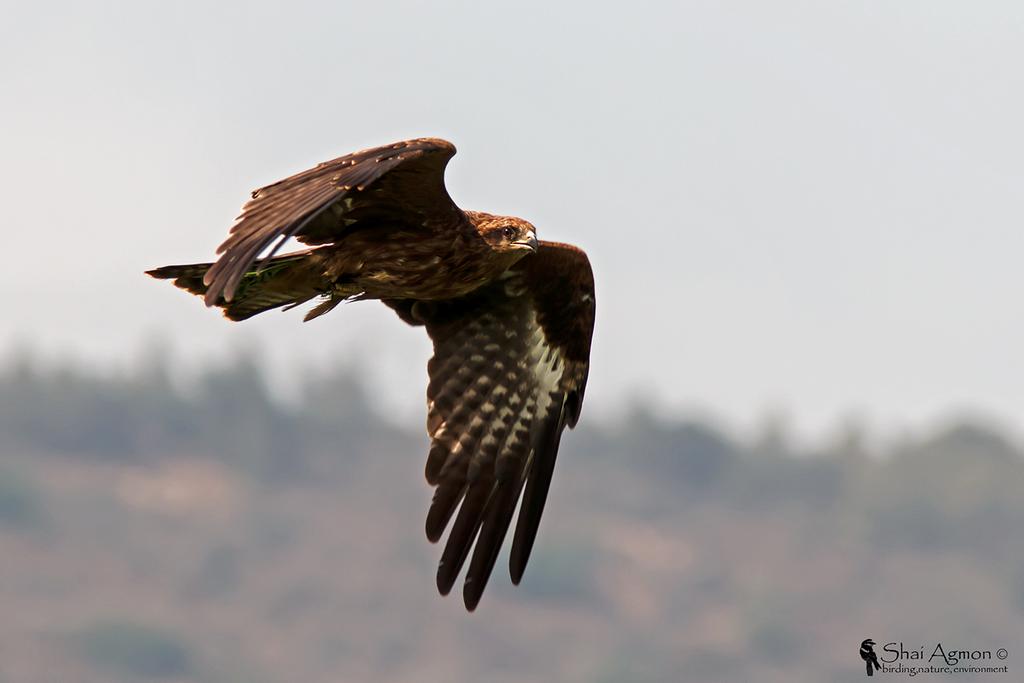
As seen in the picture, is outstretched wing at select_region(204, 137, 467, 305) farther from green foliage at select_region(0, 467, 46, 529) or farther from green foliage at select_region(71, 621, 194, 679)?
green foliage at select_region(0, 467, 46, 529)

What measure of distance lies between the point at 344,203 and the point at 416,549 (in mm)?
109143

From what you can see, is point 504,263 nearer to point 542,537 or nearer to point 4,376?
point 542,537

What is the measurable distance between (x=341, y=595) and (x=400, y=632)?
25.0 ft

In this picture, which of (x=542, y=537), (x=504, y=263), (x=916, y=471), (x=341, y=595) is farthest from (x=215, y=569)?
(x=504, y=263)

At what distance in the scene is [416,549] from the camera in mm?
121750

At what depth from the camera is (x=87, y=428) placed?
14100 cm

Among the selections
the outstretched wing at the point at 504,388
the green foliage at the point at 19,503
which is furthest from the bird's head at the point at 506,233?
the green foliage at the point at 19,503

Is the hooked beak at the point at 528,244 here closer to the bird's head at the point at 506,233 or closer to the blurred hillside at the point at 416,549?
the bird's head at the point at 506,233

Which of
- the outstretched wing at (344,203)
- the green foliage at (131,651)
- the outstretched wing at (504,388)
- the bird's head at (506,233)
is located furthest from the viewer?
the green foliage at (131,651)

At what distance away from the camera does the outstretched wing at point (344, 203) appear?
11.6 meters

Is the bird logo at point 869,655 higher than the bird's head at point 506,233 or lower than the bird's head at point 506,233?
lower

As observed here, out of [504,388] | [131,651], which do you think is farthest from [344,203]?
[131,651]

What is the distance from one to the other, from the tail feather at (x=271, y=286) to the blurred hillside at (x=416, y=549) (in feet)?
289

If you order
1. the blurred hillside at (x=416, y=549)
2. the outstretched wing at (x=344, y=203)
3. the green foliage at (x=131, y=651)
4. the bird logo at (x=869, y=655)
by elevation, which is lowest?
the bird logo at (x=869, y=655)
